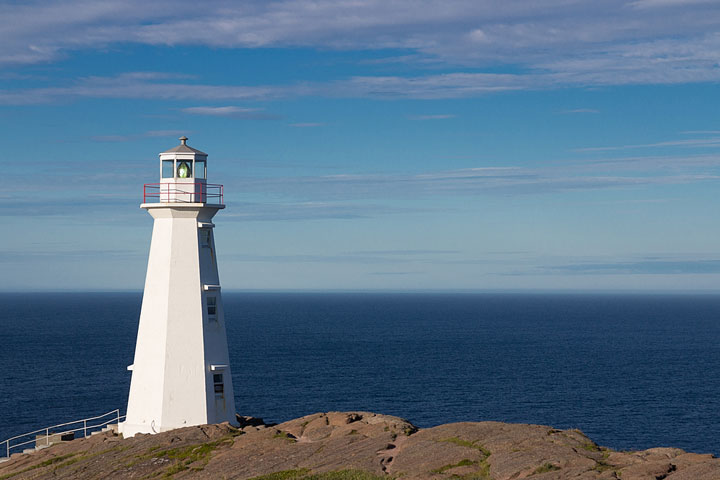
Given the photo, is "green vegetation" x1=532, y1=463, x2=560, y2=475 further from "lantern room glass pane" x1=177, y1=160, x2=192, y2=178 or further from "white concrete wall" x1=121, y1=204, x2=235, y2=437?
"lantern room glass pane" x1=177, y1=160, x2=192, y2=178

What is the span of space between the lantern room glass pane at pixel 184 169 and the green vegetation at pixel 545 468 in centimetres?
1986

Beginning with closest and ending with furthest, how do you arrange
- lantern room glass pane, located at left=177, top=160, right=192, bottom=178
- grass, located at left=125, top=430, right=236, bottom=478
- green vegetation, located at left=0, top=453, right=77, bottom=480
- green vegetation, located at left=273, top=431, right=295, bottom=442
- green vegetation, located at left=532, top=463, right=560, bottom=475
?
green vegetation, located at left=532, top=463, right=560, bottom=475, grass, located at left=125, top=430, right=236, bottom=478, green vegetation, located at left=273, top=431, right=295, bottom=442, green vegetation, located at left=0, top=453, right=77, bottom=480, lantern room glass pane, located at left=177, top=160, right=192, bottom=178

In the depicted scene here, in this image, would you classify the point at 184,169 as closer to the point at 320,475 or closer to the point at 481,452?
the point at 320,475

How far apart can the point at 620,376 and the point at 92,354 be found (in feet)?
268

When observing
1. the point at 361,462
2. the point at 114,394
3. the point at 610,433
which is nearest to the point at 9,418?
the point at 114,394

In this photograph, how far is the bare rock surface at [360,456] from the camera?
2353 centimetres

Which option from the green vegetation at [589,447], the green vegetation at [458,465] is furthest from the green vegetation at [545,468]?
the green vegetation at [589,447]

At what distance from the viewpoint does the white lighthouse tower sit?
33.7 metres

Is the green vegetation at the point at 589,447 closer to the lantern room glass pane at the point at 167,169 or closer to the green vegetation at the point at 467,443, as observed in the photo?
the green vegetation at the point at 467,443

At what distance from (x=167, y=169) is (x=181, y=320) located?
6.80m

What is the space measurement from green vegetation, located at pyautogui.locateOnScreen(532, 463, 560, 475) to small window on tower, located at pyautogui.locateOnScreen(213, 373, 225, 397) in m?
15.9

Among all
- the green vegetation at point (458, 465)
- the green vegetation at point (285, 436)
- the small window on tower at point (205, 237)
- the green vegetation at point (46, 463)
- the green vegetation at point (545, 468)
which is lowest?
the green vegetation at point (46, 463)

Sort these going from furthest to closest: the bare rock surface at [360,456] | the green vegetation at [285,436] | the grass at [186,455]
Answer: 1. the green vegetation at [285,436]
2. the grass at [186,455]
3. the bare rock surface at [360,456]

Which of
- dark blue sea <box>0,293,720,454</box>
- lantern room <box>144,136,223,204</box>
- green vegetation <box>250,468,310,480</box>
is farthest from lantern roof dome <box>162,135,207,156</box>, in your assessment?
dark blue sea <box>0,293,720,454</box>
